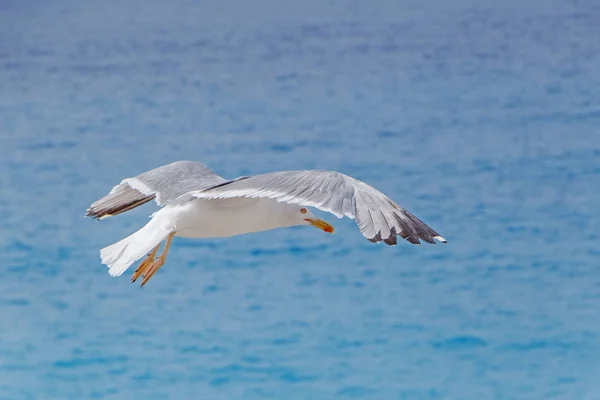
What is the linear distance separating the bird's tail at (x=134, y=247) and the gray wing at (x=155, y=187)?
0.18 meters

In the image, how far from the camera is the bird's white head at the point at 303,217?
2.86 m

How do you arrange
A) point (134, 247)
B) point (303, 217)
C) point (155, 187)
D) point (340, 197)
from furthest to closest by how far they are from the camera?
point (155, 187), point (303, 217), point (134, 247), point (340, 197)

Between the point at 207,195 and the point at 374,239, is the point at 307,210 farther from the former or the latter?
the point at 374,239

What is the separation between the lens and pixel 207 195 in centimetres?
264

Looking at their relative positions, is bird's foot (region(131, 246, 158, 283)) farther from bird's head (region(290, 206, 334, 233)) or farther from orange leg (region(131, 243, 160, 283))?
bird's head (region(290, 206, 334, 233))

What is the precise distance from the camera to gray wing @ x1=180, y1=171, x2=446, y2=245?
239 centimetres

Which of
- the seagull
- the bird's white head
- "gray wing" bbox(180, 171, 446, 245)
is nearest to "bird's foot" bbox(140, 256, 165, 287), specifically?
the seagull

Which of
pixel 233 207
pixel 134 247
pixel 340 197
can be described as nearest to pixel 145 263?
pixel 134 247

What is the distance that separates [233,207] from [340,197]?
37 cm

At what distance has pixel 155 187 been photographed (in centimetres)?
300

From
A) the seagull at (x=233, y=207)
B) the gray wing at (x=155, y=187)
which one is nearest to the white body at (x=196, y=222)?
the seagull at (x=233, y=207)

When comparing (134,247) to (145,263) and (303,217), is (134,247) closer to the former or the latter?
(145,263)

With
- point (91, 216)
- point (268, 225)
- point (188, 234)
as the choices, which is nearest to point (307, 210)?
point (268, 225)

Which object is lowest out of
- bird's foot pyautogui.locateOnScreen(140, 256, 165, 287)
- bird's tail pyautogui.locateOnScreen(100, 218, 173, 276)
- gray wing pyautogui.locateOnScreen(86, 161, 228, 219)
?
bird's foot pyautogui.locateOnScreen(140, 256, 165, 287)
